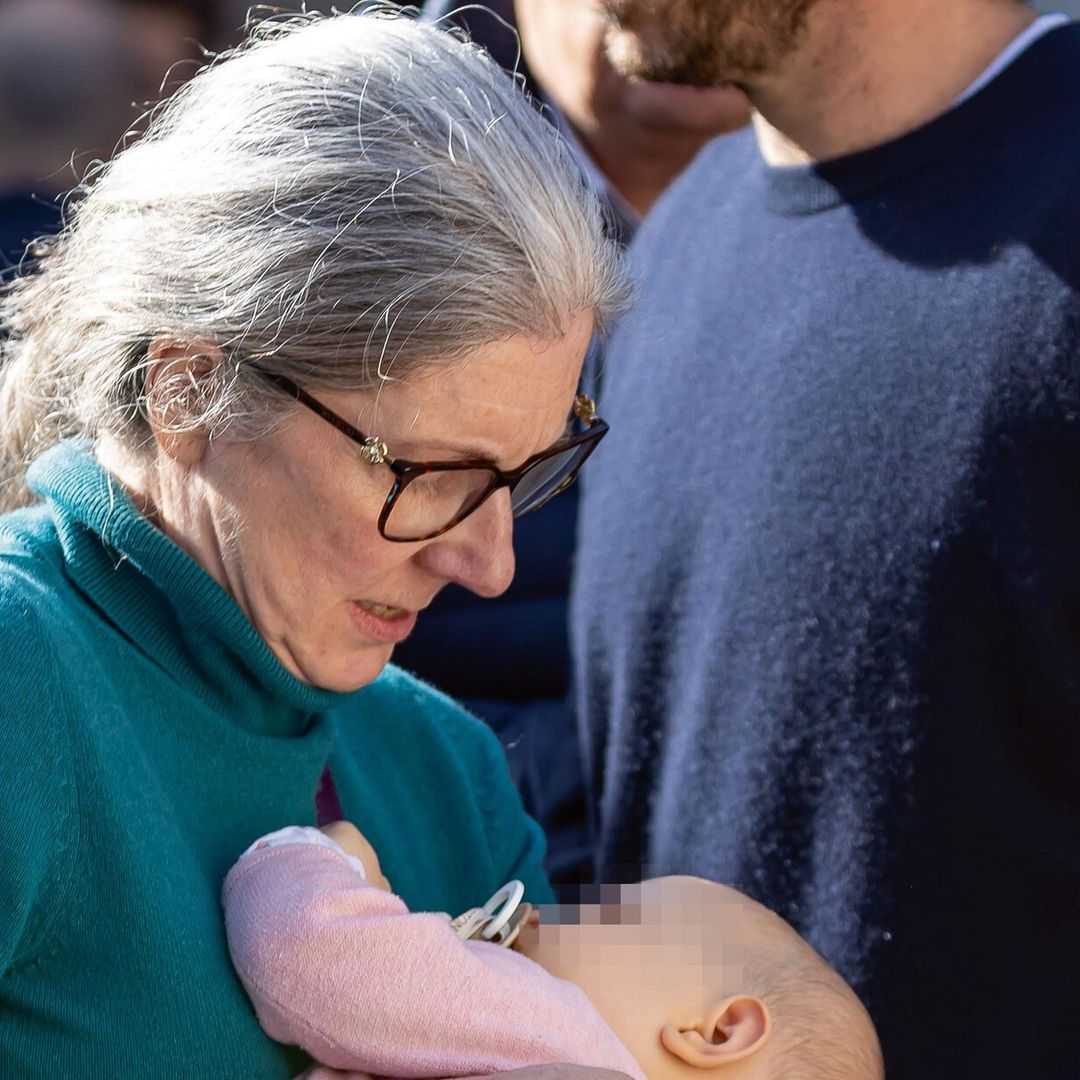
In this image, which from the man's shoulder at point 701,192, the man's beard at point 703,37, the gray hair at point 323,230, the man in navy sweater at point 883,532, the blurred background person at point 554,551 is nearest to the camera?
the gray hair at point 323,230

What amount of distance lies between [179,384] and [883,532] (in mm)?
1023

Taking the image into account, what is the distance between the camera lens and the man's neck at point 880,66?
2.27 metres

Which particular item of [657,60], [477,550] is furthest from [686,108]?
[477,550]

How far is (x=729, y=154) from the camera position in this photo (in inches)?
112

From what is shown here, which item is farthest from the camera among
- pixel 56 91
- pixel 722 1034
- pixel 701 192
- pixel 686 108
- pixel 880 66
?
pixel 56 91

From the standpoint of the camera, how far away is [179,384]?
5.43 ft

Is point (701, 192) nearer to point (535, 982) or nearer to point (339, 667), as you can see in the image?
point (339, 667)

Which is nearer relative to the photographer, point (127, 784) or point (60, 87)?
point (127, 784)

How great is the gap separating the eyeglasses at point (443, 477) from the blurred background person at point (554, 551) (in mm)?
714

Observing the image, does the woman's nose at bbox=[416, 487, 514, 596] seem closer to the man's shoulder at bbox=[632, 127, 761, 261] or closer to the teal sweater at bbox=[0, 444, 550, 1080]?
the teal sweater at bbox=[0, 444, 550, 1080]

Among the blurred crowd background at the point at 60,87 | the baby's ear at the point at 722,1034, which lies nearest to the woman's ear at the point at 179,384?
the baby's ear at the point at 722,1034

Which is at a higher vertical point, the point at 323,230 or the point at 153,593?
the point at 323,230

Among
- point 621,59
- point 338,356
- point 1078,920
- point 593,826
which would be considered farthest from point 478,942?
point 621,59

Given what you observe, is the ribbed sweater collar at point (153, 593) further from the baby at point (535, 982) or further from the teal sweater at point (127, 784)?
the baby at point (535, 982)
